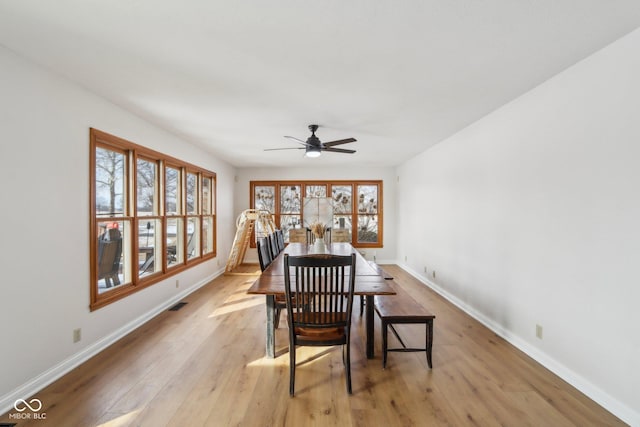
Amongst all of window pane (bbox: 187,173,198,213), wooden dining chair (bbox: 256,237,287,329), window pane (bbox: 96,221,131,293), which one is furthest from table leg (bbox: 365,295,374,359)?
window pane (bbox: 187,173,198,213)

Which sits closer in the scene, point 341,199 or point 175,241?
point 175,241

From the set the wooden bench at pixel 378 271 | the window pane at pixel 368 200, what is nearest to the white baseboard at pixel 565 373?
the wooden bench at pixel 378 271

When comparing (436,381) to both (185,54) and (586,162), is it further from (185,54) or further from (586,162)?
(185,54)

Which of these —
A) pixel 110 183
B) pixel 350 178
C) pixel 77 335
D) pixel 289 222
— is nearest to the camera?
pixel 77 335

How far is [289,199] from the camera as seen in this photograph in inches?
279

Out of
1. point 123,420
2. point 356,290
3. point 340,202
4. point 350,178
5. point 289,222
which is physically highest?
point 350,178

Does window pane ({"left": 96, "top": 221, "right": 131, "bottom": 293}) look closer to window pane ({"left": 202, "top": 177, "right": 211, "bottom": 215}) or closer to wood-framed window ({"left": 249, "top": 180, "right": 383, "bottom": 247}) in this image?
window pane ({"left": 202, "top": 177, "right": 211, "bottom": 215})

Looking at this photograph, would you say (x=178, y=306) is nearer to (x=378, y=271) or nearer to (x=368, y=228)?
(x=378, y=271)

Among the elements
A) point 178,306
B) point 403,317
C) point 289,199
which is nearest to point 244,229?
point 289,199

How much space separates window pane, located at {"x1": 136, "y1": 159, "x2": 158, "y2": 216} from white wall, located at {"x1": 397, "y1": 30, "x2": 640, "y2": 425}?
14.0ft

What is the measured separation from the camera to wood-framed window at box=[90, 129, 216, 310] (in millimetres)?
2809

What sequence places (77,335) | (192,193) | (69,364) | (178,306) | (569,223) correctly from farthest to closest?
(192,193) → (178,306) → (77,335) → (69,364) → (569,223)

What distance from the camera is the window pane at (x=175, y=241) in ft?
13.6

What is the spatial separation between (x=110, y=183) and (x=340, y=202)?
4971 mm
